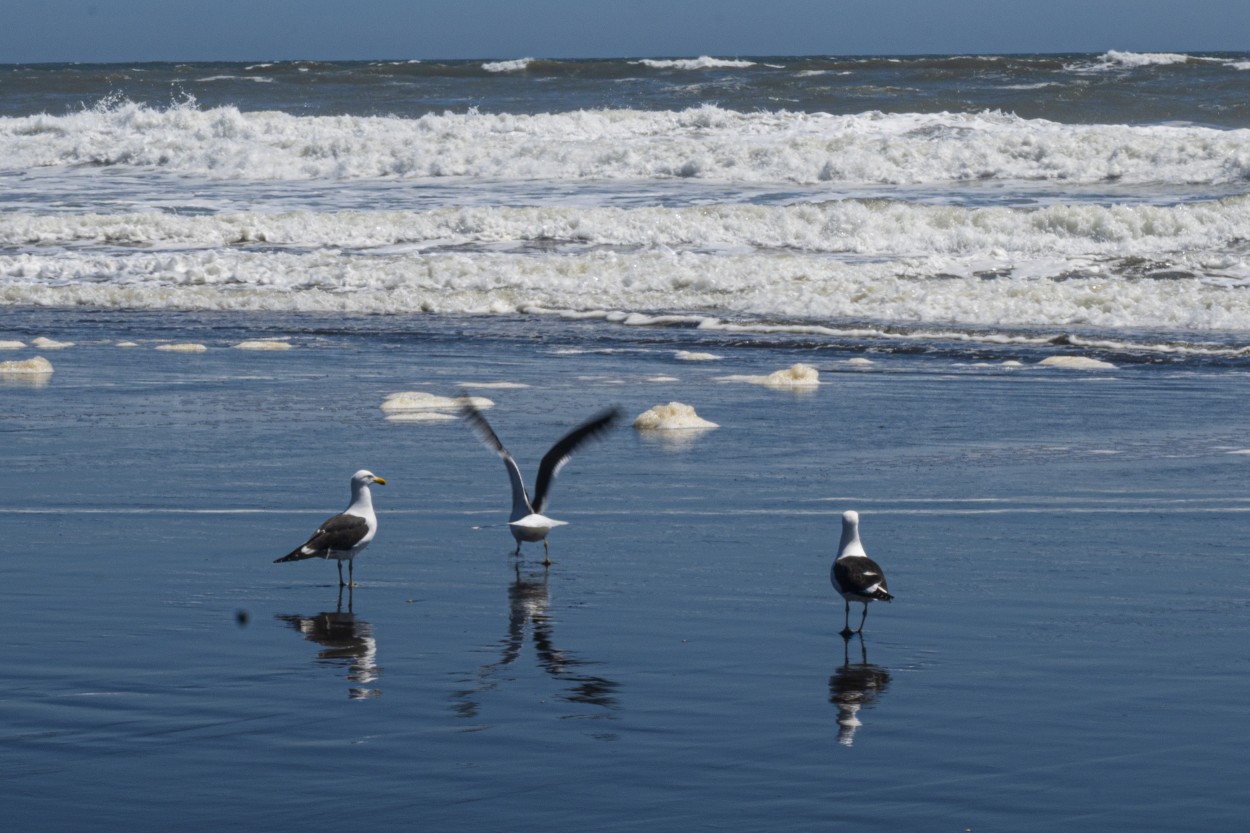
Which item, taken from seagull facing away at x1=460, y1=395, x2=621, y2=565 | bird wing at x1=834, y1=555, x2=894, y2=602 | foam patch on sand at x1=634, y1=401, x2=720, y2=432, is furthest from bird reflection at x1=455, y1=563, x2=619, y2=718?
foam patch on sand at x1=634, y1=401, x2=720, y2=432

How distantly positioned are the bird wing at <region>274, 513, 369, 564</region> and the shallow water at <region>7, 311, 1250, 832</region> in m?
0.22

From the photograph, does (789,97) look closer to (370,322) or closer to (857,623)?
(370,322)

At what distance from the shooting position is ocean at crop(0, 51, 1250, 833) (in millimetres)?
5648

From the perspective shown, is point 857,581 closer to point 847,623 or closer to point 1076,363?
point 847,623

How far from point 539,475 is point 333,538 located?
140cm

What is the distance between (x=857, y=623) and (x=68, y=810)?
359 cm

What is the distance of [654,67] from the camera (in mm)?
62281

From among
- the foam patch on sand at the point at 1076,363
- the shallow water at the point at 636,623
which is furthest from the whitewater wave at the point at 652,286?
the shallow water at the point at 636,623

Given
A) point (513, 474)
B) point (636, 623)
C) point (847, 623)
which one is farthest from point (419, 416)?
point (847, 623)

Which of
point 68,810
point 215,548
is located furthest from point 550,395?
point 68,810

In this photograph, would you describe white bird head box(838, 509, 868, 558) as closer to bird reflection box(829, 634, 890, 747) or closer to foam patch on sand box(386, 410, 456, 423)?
bird reflection box(829, 634, 890, 747)

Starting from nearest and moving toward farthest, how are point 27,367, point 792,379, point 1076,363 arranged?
point 792,379
point 27,367
point 1076,363

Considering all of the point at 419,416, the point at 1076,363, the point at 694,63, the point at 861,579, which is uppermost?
the point at 694,63

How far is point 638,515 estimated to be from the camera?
10.0m
